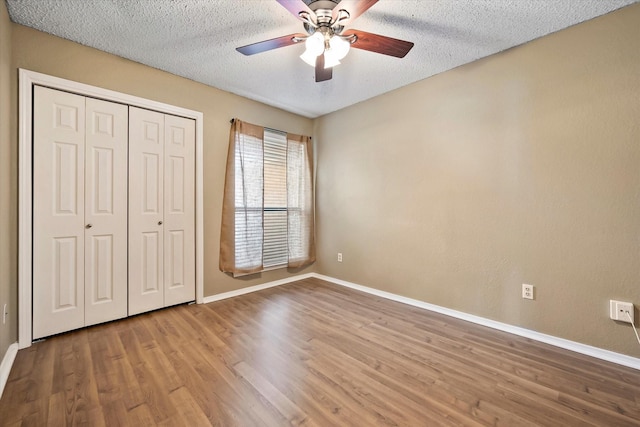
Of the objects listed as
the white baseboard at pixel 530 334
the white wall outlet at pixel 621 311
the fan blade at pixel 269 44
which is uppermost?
the fan blade at pixel 269 44

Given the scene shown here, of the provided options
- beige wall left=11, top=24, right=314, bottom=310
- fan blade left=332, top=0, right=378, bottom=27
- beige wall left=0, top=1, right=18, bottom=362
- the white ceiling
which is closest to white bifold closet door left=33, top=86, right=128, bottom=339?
beige wall left=0, top=1, right=18, bottom=362

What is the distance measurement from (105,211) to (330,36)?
2436 mm

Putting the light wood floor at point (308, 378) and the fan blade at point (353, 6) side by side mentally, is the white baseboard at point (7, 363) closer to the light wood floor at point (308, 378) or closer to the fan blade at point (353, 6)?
the light wood floor at point (308, 378)

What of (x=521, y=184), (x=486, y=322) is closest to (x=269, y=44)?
(x=521, y=184)

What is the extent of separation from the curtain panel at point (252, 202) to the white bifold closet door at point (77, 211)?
103 cm

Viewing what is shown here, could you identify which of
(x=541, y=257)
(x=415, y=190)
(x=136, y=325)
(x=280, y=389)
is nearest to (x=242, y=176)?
(x=136, y=325)

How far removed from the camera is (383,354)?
198cm

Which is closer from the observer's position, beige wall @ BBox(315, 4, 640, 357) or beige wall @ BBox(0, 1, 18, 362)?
beige wall @ BBox(0, 1, 18, 362)

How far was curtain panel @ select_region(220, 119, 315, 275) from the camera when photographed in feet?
10.5

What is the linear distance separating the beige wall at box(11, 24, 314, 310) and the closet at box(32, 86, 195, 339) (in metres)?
0.17

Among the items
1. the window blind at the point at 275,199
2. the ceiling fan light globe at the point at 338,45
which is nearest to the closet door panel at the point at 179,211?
the window blind at the point at 275,199

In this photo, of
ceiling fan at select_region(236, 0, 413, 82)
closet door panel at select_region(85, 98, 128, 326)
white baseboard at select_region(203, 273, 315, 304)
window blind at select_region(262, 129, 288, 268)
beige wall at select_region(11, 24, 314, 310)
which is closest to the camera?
ceiling fan at select_region(236, 0, 413, 82)

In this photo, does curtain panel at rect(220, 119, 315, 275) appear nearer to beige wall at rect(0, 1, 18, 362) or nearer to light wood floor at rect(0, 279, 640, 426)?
light wood floor at rect(0, 279, 640, 426)

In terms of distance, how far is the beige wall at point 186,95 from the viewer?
2115 millimetres
